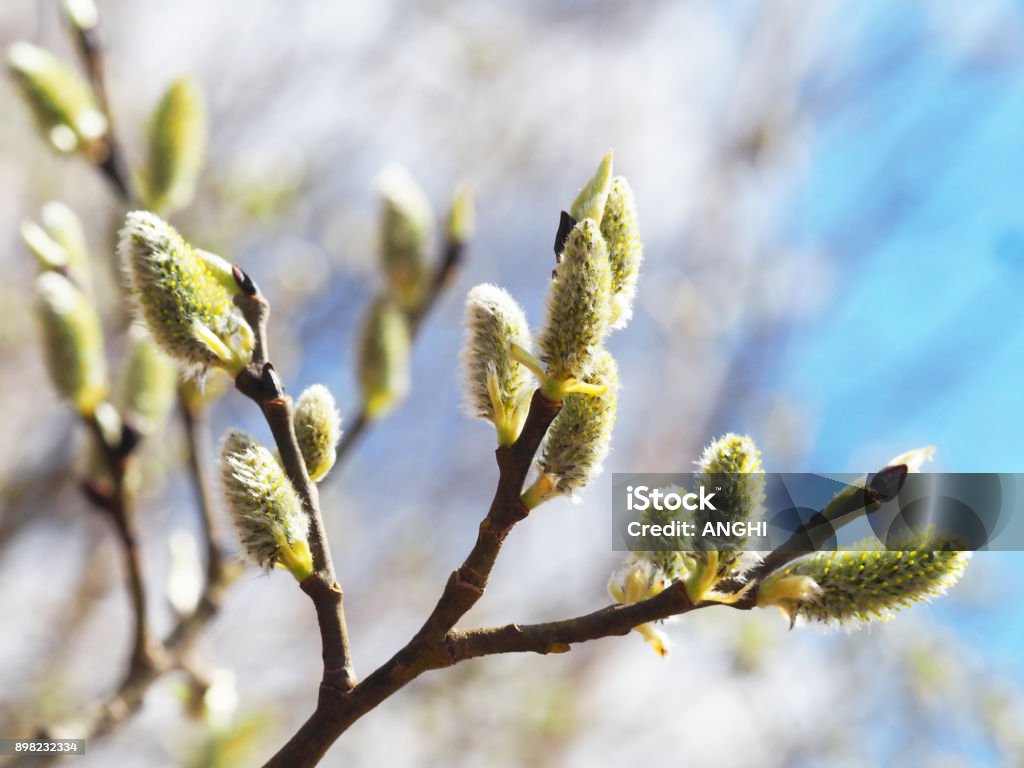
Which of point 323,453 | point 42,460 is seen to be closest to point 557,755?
point 42,460

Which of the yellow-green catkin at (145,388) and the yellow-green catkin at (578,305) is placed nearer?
the yellow-green catkin at (578,305)

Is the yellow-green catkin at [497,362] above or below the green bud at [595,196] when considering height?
below

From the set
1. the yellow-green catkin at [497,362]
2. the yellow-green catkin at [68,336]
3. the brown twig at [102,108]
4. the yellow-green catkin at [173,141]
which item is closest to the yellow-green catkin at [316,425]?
the yellow-green catkin at [497,362]

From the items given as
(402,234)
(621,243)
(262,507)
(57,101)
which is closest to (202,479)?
(402,234)

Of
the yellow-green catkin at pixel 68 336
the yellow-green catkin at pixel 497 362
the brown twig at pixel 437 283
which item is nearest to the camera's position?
the yellow-green catkin at pixel 497 362

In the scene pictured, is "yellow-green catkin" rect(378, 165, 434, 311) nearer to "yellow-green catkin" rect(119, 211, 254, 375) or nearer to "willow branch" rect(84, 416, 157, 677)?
"willow branch" rect(84, 416, 157, 677)

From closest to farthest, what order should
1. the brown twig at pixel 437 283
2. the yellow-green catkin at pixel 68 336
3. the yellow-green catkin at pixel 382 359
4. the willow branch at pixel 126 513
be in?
the yellow-green catkin at pixel 68 336 → the willow branch at pixel 126 513 → the yellow-green catkin at pixel 382 359 → the brown twig at pixel 437 283

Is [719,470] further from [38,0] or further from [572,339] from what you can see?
[38,0]

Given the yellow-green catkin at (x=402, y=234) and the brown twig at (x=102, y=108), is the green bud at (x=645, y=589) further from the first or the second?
the brown twig at (x=102, y=108)
